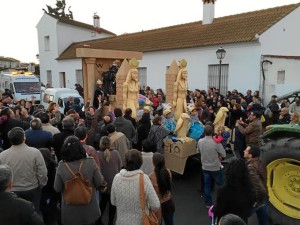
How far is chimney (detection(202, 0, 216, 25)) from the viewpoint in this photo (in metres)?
19.6

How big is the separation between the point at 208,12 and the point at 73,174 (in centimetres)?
1843

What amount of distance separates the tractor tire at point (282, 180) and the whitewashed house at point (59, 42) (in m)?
22.6

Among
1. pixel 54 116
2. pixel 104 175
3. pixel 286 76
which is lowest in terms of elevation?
pixel 104 175

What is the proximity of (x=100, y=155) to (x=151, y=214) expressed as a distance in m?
1.46

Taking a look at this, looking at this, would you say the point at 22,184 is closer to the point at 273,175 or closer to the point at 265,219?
the point at 265,219

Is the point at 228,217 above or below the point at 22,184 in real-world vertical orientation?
above

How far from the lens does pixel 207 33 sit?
18.3 metres

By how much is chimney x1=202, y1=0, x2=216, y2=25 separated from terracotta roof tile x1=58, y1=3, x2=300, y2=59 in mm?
342

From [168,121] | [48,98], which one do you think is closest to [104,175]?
[168,121]

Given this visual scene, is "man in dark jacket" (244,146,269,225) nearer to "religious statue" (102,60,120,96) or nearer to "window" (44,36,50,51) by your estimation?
"religious statue" (102,60,120,96)

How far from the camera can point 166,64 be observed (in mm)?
19469

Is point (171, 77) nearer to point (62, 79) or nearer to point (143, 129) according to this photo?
point (143, 129)

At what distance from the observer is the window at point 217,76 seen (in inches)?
655

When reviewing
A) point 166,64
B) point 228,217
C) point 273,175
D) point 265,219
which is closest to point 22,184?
point 228,217
